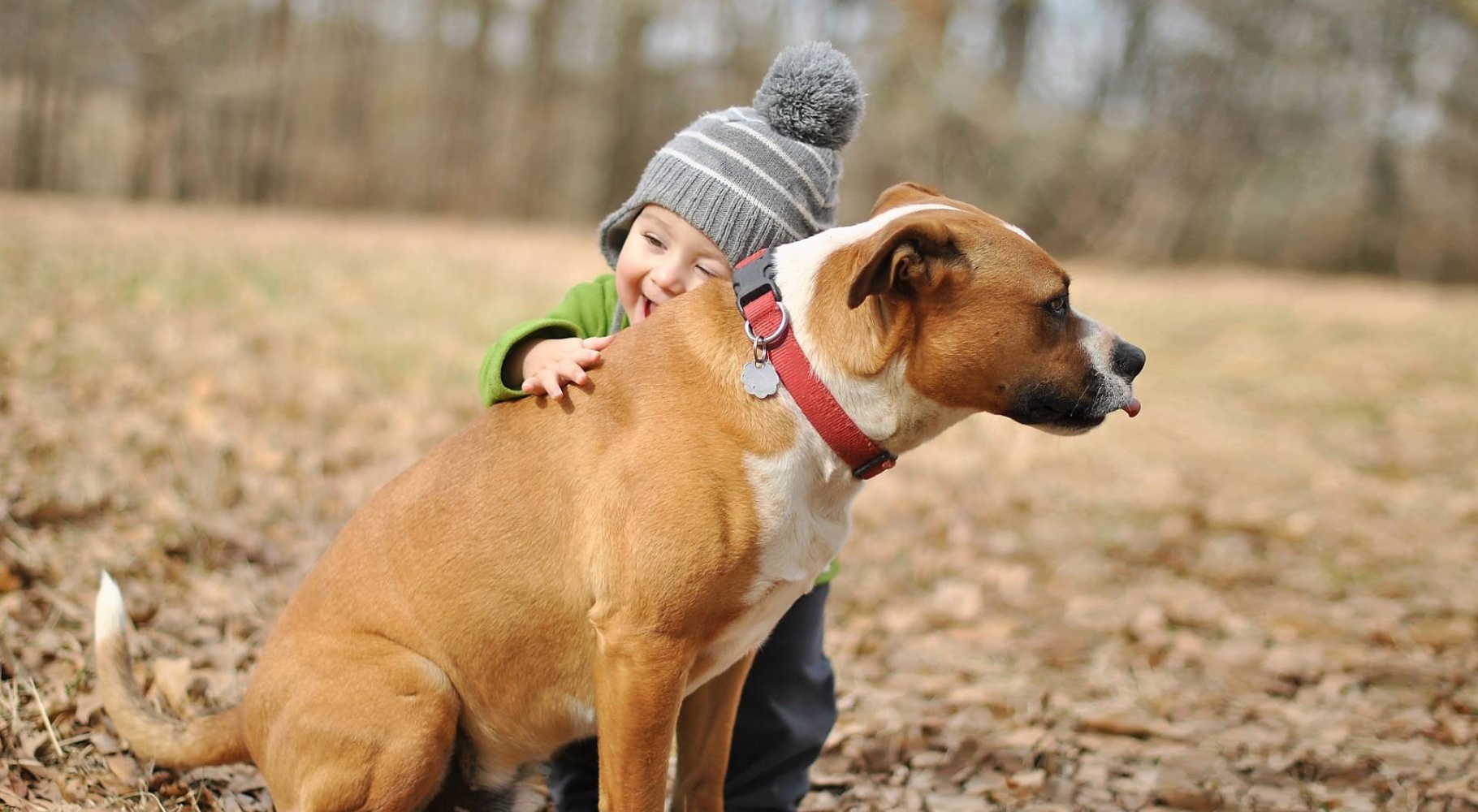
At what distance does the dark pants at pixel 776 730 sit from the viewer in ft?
11.9

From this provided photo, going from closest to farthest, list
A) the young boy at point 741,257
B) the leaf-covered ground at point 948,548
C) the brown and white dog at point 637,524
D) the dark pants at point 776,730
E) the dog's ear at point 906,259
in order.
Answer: the dog's ear at point 906,259 < the brown and white dog at point 637,524 < the young boy at point 741,257 < the dark pants at point 776,730 < the leaf-covered ground at point 948,548

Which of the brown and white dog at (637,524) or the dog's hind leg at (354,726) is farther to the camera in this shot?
the dog's hind leg at (354,726)

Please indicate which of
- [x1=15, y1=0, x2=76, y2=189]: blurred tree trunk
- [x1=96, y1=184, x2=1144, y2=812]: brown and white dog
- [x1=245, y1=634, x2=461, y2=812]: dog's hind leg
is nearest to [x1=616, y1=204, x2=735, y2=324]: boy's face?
[x1=96, y1=184, x2=1144, y2=812]: brown and white dog

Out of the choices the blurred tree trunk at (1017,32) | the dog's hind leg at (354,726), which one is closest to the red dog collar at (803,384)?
the dog's hind leg at (354,726)

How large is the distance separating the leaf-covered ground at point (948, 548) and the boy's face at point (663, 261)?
183 cm

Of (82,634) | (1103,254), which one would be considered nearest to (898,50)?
(1103,254)

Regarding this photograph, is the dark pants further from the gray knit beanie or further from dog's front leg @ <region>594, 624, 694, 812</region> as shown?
the gray knit beanie

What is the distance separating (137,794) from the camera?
3229 mm

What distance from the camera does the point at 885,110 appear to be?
2028cm

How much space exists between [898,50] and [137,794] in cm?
1906

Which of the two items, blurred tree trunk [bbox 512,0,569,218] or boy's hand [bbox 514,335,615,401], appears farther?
blurred tree trunk [bbox 512,0,569,218]

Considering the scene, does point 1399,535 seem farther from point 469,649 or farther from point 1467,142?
point 1467,142

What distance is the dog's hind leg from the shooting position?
283 cm

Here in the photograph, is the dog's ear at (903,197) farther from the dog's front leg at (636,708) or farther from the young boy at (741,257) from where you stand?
the dog's front leg at (636,708)
